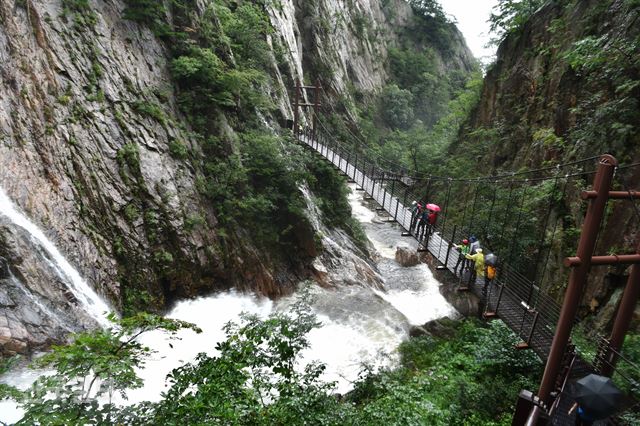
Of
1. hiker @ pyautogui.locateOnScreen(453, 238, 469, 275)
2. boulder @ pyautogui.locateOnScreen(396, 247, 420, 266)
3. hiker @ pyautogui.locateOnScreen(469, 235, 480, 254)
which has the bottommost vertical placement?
boulder @ pyautogui.locateOnScreen(396, 247, 420, 266)

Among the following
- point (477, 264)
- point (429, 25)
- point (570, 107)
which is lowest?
point (477, 264)

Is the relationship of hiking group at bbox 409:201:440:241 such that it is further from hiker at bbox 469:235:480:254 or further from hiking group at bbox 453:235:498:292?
hiker at bbox 469:235:480:254

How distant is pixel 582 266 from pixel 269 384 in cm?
354

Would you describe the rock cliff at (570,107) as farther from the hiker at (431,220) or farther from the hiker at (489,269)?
the hiker at (431,220)

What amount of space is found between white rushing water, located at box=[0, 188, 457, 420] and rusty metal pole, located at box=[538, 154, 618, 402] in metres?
3.28

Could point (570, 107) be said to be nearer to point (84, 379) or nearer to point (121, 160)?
point (121, 160)

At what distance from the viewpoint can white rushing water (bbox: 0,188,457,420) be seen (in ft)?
24.7

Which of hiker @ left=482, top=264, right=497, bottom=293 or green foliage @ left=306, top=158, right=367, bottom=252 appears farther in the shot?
green foliage @ left=306, top=158, right=367, bottom=252

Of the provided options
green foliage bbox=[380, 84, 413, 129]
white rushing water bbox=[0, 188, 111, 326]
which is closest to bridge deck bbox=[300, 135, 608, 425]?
white rushing water bbox=[0, 188, 111, 326]

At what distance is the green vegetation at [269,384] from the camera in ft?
9.93

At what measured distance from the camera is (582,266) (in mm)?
4156

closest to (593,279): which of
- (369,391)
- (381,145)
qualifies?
(369,391)

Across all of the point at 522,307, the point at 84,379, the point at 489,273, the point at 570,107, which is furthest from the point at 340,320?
the point at 570,107

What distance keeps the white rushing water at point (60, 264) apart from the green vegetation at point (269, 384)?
4.88ft
